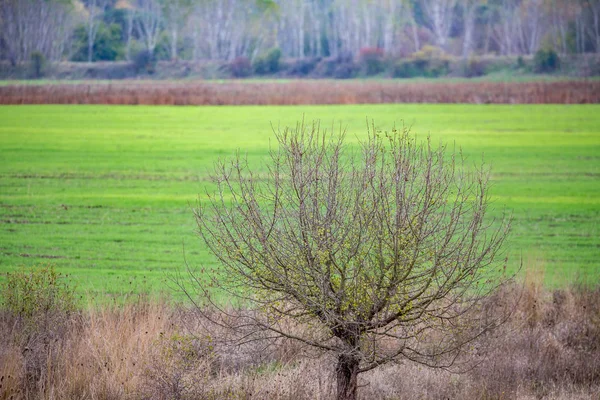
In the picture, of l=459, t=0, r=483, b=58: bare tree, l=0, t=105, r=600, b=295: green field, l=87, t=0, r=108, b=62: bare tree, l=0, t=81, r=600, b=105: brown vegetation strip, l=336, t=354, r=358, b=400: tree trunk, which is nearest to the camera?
l=336, t=354, r=358, b=400: tree trunk

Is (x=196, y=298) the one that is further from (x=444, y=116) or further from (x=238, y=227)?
(x=444, y=116)

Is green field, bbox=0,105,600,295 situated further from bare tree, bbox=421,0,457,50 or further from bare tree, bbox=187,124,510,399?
bare tree, bbox=421,0,457,50

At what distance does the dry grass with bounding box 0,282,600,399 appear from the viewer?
9031 millimetres

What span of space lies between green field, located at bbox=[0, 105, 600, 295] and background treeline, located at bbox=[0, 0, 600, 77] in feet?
69.4

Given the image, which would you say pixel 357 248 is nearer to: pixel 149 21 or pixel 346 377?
pixel 346 377

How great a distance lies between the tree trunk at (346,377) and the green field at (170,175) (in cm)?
259

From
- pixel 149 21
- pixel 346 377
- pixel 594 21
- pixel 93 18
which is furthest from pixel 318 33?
pixel 346 377

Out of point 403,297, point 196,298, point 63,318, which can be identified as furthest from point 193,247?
point 403,297

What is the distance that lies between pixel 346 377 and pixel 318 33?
75.6m

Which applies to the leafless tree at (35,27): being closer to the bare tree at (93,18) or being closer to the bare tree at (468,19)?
the bare tree at (93,18)

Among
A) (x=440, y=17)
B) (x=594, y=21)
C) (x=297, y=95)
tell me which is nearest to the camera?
(x=297, y=95)

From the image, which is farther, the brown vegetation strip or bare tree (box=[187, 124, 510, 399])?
the brown vegetation strip

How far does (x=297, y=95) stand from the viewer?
53.4m

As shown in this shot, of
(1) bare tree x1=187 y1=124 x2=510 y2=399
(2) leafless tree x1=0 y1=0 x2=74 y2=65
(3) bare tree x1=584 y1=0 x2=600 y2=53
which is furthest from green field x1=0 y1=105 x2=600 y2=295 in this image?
(3) bare tree x1=584 y1=0 x2=600 y2=53
